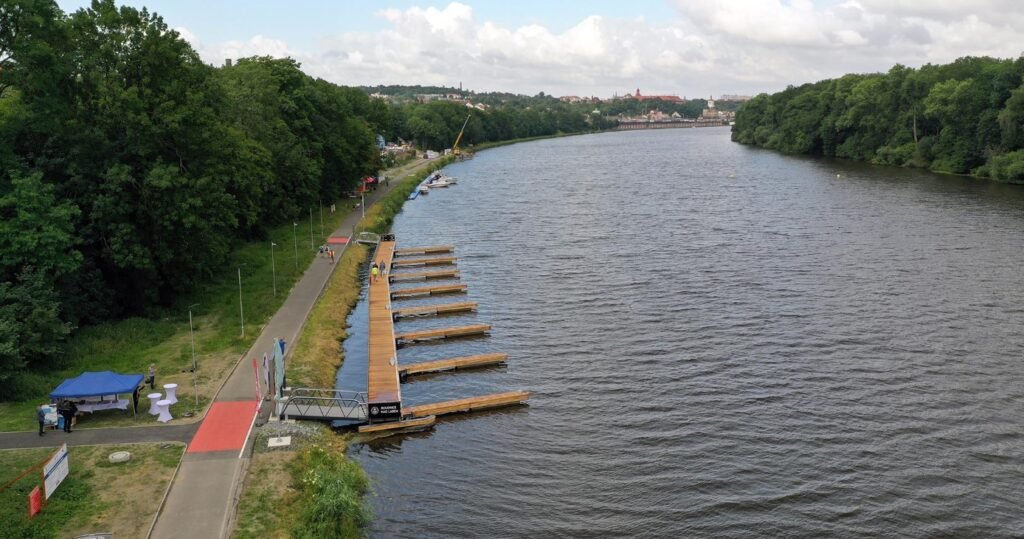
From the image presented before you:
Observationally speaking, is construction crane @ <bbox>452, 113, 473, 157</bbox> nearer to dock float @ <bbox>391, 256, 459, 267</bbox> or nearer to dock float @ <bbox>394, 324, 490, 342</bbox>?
dock float @ <bbox>391, 256, 459, 267</bbox>

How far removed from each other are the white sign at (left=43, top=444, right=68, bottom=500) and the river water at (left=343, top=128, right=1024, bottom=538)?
895cm

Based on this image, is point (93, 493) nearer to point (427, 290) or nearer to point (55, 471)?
point (55, 471)

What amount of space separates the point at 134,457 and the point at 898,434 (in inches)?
1022

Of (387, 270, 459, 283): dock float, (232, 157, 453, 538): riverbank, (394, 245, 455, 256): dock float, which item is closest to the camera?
(232, 157, 453, 538): riverbank

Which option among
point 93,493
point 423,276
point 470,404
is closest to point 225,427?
point 93,493

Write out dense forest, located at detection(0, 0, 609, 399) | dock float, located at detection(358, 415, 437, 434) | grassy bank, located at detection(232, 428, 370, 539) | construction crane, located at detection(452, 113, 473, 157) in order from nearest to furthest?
grassy bank, located at detection(232, 428, 370, 539)
dock float, located at detection(358, 415, 437, 434)
dense forest, located at detection(0, 0, 609, 399)
construction crane, located at detection(452, 113, 473, 157)

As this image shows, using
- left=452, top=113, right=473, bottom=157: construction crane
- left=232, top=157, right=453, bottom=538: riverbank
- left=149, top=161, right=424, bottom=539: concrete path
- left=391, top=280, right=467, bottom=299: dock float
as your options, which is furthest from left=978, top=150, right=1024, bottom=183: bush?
left=452, top=113, right=473, bottom=157: construction crane

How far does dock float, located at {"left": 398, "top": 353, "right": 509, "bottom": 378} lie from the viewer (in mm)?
37094

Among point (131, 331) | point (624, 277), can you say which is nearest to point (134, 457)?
point (131, 331)

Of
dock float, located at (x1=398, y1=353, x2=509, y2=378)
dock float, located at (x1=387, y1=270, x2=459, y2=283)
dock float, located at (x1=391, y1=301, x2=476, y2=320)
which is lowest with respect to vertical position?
dock float, located at (x1=398, y1=353, x2=509, y2=378)

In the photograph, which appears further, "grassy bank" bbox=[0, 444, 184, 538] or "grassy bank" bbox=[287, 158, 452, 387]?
"grassy bank" bbox=[287, 158, 452, 387]

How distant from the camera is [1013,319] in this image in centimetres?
4266

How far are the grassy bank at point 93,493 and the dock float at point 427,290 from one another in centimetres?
2557

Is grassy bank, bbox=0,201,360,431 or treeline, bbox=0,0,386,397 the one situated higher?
treeline, bbox=0,0,386,397
